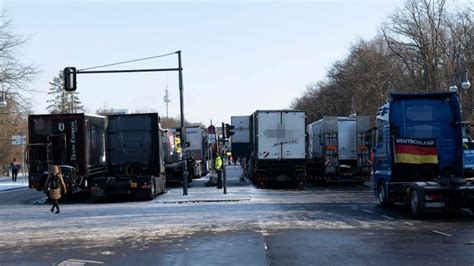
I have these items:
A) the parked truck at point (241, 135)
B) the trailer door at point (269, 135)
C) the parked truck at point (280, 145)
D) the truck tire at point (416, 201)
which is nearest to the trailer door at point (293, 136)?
the parked truck at point (280, 145)

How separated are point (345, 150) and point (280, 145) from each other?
4595 millimetres

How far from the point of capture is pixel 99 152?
28.6 metres

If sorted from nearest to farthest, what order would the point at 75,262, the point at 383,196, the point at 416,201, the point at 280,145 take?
the point at 75,262 → the point at 416,201 → the point at 383,196 → the point at 280,145

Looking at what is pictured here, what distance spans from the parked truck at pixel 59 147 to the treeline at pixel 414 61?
884 inches

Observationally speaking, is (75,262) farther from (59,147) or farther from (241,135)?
(241,135)

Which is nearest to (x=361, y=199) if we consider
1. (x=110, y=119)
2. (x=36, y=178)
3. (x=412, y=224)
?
(x=412, y=224)

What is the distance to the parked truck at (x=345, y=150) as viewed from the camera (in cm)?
3291

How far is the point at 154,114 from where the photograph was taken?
26.6 m

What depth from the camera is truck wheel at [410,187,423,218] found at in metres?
16.5

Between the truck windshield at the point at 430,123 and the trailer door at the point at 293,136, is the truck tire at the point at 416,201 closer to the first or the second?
the truck windshield at the point at 430,123

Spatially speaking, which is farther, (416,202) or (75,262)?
(416,202)

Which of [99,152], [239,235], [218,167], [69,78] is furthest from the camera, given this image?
[218,167]

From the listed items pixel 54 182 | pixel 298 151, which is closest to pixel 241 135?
pixel 298 151

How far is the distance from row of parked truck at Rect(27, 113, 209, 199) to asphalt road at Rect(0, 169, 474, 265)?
11.8 ft
